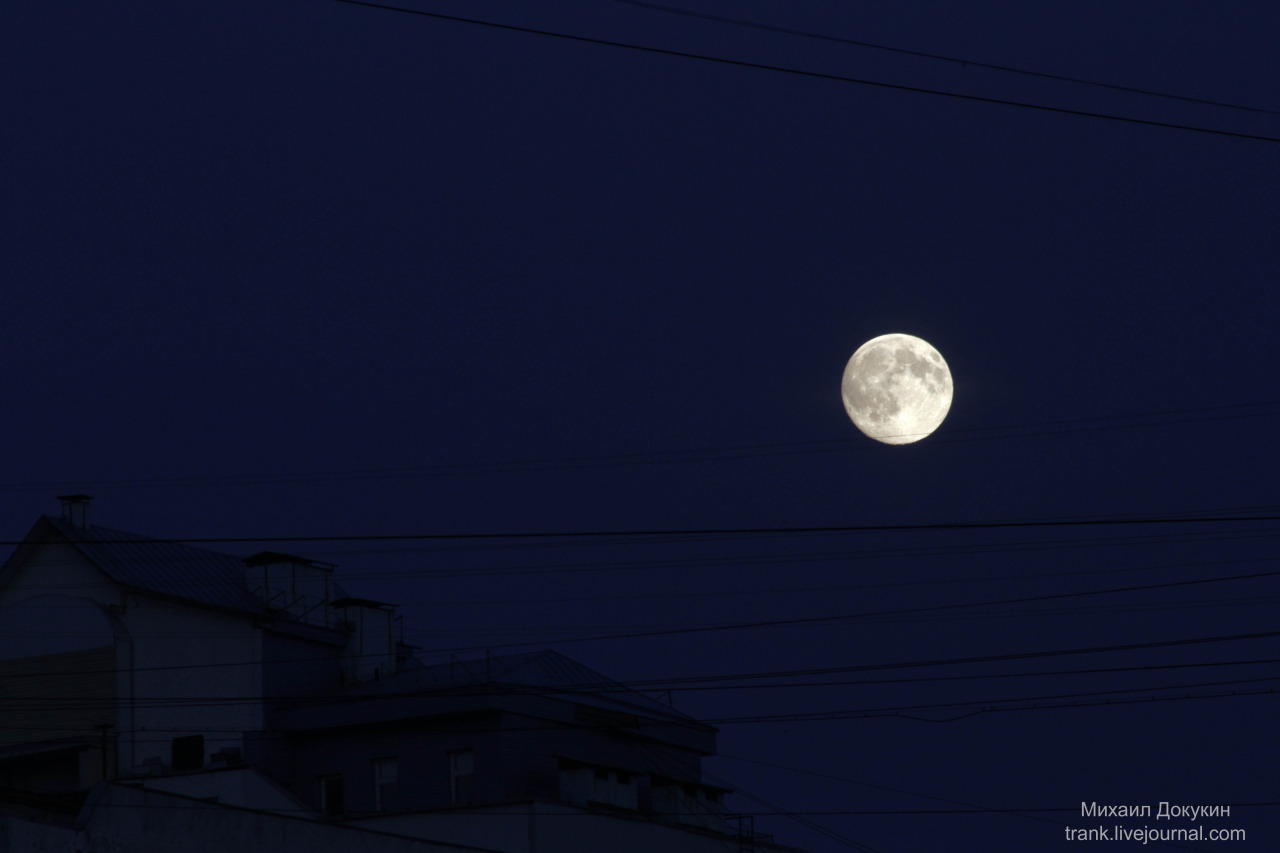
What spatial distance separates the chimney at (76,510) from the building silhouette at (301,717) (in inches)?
2.7

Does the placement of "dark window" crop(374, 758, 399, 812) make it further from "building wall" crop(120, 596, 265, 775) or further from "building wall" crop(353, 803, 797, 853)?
"building wall" crop(120, 596, 265, 775)

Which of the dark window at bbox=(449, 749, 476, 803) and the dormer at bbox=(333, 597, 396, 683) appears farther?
the dormer at bbox=(333, 597, 396, 683)

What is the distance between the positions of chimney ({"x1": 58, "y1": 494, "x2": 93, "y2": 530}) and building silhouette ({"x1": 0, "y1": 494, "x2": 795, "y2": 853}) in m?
0.07

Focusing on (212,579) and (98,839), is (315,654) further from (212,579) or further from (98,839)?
(98,839)

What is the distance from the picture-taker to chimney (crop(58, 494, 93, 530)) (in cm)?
6312

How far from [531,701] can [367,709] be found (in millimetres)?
5158

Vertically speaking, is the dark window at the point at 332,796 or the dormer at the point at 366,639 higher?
the dormer at the point at 366,639

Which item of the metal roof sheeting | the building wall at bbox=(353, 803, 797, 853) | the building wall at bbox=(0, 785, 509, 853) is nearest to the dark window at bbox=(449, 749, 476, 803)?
the building wall at bbox=(353, 803, 797, 853)

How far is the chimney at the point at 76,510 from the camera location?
63.1 metres

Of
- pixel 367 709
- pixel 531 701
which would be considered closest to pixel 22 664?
pixel 367 709

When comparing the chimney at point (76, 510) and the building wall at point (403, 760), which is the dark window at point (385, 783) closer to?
the building wall at point (403, 760)

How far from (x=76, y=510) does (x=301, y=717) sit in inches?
467

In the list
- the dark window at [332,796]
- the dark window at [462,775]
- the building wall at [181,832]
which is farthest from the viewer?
the dark window at [332,796]

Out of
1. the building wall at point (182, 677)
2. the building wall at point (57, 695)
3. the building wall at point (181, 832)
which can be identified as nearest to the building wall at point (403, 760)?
the building wall at point (182, 677)
